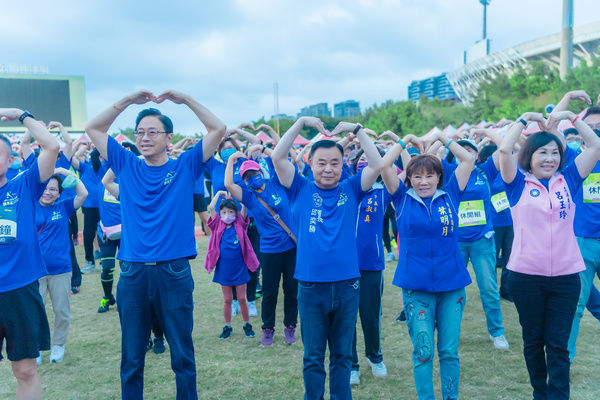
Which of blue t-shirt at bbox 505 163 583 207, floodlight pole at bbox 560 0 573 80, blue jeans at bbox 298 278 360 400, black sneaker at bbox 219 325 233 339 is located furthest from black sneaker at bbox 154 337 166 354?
floodlight pole at bbox 560 0 573 80

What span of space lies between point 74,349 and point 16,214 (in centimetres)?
291

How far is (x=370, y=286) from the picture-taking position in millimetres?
4602

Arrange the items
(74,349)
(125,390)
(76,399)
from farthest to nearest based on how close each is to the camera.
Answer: (74,349) → (76,399) → (125,390)

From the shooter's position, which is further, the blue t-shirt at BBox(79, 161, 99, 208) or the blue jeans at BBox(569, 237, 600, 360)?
the blue t-shirt at BBox(79, 161, 99, 208)

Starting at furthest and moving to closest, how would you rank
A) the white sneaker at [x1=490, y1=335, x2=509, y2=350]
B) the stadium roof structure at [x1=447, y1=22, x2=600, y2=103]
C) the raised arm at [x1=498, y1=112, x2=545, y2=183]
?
the stadium roof structure at [x1=447, y1=22, x2=600, y2=103], the white sneaker at [x1=490, y1=335, x2=509, y2=350], the raised arm at [x1=498, y1=112, x2=545, y2=183]

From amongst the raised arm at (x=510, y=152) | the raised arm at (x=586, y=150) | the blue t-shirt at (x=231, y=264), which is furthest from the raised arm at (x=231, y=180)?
the raised arm at (x=586, y=150)

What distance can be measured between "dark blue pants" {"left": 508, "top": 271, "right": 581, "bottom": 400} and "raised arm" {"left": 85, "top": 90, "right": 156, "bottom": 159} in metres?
3.23

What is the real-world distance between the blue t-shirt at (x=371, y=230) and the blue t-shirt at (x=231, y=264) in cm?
199

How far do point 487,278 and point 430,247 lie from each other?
6.74 feet

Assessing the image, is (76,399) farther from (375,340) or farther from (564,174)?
(564,174)

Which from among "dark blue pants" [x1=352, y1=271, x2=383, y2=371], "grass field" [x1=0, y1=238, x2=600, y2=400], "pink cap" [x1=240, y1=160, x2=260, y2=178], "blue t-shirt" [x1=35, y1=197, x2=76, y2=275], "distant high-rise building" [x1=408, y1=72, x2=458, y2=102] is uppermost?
"distant high-rise building" [x1=408, y1=72, x2=458, y2=102]

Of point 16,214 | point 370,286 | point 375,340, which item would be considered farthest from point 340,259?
point 16,214

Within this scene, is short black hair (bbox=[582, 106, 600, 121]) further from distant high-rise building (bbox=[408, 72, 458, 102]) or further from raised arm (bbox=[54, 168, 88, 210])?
distant high-rise building (bbox=[408, 72, 458, 102])

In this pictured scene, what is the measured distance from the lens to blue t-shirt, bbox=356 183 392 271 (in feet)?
14.8
